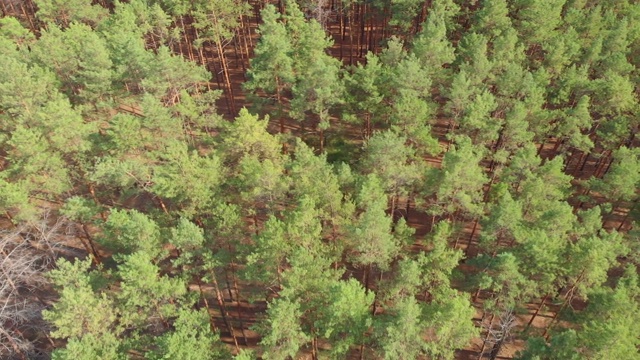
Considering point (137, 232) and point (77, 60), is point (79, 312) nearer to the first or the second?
point (137, 232)

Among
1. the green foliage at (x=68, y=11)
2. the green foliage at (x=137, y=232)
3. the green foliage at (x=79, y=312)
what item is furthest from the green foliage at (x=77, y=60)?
the green foliage at (x=79, y=312)

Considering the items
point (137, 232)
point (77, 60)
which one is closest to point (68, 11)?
point (77, 60)

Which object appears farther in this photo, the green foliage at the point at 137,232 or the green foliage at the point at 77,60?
the green foliage at the point at 77,60

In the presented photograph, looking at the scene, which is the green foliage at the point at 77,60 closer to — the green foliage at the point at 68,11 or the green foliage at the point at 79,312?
A: the green foliage at the point at 68,11

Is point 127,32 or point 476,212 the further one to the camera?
point 127,32

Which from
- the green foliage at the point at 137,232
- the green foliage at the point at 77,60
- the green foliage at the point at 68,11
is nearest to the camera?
the green foliage at the point at 137,232

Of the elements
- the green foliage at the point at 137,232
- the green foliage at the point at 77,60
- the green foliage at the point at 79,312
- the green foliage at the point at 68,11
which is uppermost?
the green foliage at the point at 68,11

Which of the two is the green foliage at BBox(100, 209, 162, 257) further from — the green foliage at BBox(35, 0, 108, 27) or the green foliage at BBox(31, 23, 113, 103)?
the green foliage at BBox(35, 0, 108, 27)

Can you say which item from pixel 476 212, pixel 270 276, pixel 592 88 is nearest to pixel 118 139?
pixel 270 276

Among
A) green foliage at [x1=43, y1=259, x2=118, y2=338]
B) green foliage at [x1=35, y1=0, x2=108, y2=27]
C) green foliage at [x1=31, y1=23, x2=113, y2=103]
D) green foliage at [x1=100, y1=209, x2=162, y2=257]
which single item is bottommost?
green foliage at [x1=43, y1=259, x2=118, y2=338]

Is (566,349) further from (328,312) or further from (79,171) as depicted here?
(79,171)

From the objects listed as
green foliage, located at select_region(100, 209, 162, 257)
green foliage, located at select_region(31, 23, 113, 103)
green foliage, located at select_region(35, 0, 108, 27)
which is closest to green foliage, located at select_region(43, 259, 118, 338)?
green foliage, located at select_region(100, 209, 162, 257)
